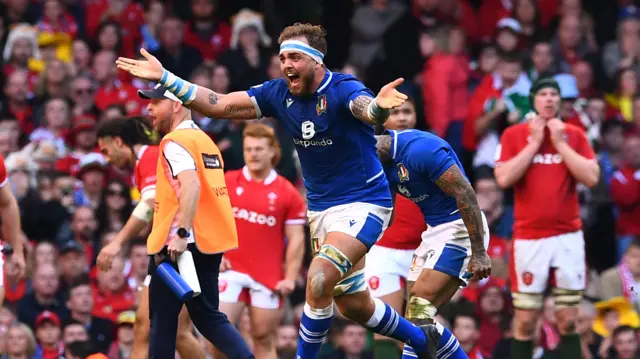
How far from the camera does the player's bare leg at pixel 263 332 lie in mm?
12578

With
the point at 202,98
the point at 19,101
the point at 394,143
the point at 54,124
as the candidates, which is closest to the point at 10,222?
the point at 202,98

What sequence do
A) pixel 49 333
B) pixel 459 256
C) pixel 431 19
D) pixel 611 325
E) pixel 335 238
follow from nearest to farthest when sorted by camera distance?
pixel 335 238, pixel 459 256, pixel 49 333, pixel 611 325, pixel 431 19

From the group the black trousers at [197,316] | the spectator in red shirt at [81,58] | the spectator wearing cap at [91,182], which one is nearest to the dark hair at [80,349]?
the spectator wearing cap at [91,182]

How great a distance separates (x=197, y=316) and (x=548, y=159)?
3725 millimetres

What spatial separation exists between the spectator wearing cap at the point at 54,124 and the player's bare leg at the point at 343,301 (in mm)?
6977

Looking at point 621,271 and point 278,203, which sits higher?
point 278,203

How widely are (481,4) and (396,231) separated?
25.7 feet

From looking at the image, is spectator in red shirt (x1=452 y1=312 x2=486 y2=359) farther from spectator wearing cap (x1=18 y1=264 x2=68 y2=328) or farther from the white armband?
spectator wearing cap (x1=18 y1=264 x2=68 y2=328)

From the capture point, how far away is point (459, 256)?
36.3ft

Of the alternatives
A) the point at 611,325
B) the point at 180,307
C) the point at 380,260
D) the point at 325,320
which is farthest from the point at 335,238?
the point at 611,325

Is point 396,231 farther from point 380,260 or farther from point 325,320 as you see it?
point 325,320

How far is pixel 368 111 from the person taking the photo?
387 inches

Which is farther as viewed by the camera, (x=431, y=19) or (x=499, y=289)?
(x=431, y=19)

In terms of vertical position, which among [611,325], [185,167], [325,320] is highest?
[185,167]
